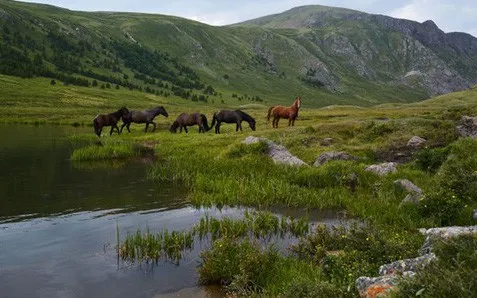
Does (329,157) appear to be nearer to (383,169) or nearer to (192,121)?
(383,169)

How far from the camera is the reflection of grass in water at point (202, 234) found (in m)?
13.4

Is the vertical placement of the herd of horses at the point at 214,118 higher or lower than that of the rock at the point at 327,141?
higher

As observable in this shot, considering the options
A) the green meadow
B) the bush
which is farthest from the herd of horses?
the bush

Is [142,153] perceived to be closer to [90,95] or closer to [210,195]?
[210,195]

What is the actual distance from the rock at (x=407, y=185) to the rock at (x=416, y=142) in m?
11.7

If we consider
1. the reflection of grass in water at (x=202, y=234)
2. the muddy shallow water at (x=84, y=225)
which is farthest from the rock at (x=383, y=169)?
the reflection of grass in water at (x=202, y=234)

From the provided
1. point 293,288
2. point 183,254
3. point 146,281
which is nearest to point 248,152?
point 183,254

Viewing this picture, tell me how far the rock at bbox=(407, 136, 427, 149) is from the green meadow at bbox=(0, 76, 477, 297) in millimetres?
429

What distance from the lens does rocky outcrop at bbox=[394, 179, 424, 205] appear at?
18297 millimetres

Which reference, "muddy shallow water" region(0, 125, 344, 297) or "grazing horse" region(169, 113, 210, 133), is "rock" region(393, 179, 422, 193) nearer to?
"muddy shallow water" region(0, 125, 344, 297)

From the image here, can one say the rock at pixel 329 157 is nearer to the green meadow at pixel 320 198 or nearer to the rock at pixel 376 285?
the green meadow at pixel 320 198

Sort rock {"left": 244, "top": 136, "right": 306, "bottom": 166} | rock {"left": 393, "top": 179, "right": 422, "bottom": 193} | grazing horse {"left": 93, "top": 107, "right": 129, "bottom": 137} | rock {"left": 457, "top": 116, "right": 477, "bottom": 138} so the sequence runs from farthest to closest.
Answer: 1. grazing horse {"left": 93, "top": 107, "right": 129, "bottom": 137}
2. rock {"left": 457, "top": 116, "right": 477, "bottom": 138}
3. rock {"left": 244, "top": 136, "right": 306, "bottom": 166}
4. rock {"left": 393, "top": 179, "right": 422, "bottom": 193}

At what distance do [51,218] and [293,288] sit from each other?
12.1 m

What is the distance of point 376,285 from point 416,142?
84.7 feet
